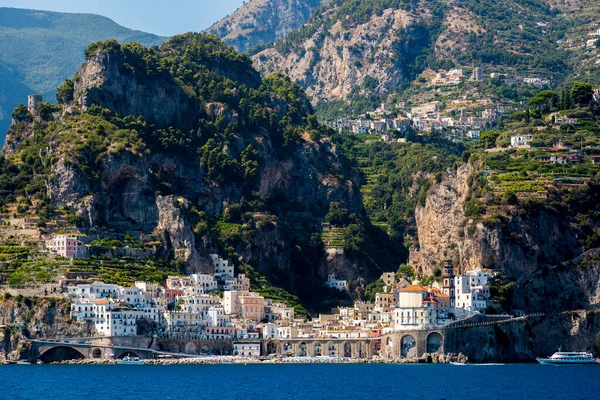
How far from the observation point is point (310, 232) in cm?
19375

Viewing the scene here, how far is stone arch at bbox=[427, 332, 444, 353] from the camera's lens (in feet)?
487

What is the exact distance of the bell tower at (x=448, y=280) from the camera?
15875 centimetres

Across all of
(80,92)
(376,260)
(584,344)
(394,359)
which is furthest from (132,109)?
(584,344)

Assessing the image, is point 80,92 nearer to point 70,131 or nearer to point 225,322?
point 70,131

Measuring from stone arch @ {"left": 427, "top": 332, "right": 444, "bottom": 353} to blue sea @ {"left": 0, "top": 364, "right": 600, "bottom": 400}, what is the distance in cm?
379

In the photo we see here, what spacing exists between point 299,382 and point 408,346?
2521 centimetres

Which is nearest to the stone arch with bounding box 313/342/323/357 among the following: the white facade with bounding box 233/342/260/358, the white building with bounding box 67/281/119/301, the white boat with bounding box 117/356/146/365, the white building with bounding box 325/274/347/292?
the white facade with bounding box 233/342/260/358

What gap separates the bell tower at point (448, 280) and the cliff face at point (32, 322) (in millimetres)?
40161

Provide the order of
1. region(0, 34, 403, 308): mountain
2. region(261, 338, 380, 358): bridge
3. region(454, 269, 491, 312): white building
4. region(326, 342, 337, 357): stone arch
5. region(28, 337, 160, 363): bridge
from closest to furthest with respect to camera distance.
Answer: region(28, 337, 160, 363): bridge
region(454, 269, 491, 312): white building
region(261, 338, 380, 358): bridge
region(326, 342, 337, 357): stone arch
region(0, 34, 403, 308): mountain

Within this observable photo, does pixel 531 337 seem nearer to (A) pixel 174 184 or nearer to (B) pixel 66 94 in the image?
(A) pixel 174 184

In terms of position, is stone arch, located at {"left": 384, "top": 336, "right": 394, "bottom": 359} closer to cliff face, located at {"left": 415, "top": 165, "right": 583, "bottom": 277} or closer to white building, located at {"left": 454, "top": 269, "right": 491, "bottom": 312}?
white building, located at {"left": 454, "top": 269, "right": 491, "bottom": 312}

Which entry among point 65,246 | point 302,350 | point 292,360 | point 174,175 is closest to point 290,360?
point 292,360

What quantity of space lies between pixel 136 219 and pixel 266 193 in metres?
27.3

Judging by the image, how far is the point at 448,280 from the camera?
161250 millimetres
